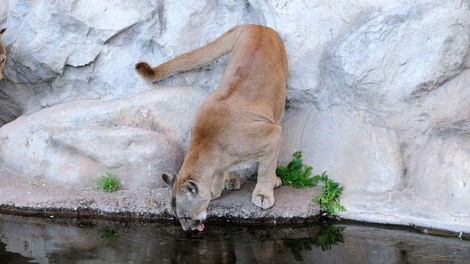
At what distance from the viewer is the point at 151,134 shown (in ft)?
29.0

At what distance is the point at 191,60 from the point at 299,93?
131 centimetres

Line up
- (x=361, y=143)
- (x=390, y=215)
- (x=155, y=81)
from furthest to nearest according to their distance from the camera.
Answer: (x=155, y=81) → (x=361, y=143) → (x=390, y=215)

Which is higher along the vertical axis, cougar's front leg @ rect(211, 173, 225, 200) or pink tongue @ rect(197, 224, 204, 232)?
cougar's front leg @ rect(211, 173, 225, 200)

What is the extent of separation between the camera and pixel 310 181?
344 inches

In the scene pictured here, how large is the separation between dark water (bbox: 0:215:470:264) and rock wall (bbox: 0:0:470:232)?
0.42m

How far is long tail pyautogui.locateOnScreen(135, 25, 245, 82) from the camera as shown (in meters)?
9.08

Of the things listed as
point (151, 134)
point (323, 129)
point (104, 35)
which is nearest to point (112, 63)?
point (104, 35)

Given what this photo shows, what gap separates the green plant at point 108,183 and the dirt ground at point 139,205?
6 centimetres

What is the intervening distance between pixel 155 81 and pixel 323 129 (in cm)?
210

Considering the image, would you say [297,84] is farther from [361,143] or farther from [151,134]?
[151,134]

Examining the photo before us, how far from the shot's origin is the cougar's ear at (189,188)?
755cm

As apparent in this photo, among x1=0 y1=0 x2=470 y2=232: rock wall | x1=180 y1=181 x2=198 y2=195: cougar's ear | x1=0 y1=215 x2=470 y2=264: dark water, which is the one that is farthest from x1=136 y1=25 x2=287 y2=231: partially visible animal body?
x1=0 y1=0 x2=470 y2=232: rock wall

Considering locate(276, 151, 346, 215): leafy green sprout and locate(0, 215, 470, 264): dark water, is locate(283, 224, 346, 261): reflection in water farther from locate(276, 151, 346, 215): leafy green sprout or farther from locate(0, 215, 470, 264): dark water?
locate(276, 151, 346, 215): leafy green sprout

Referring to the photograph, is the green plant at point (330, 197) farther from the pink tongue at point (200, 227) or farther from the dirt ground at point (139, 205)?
the pink tongue at point (200, 227)
